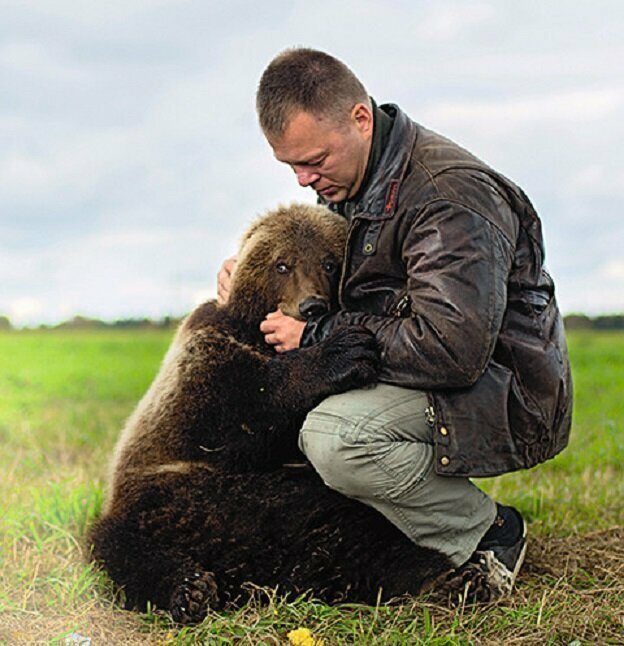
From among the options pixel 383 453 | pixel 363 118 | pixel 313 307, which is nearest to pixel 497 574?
pixel 383 453

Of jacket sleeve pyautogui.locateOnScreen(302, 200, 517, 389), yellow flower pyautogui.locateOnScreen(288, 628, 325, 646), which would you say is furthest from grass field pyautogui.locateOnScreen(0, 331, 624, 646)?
jacket sleeve pyautogui.locateOnScreen(302, 200, 517, 389)

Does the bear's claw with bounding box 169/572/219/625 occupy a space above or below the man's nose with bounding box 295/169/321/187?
below

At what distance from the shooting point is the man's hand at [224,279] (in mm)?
4849

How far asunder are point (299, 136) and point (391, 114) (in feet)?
1.98

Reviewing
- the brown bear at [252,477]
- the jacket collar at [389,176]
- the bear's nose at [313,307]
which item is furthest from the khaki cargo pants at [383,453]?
the jacket collar at [389,176]

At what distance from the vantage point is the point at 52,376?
1455 centimetres

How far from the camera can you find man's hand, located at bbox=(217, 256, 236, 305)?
15.9ft

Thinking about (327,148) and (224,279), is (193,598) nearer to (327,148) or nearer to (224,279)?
(224,279)

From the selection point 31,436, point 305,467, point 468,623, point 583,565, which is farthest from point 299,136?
point 31,436

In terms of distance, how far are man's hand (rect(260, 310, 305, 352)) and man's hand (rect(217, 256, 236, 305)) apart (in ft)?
1.09

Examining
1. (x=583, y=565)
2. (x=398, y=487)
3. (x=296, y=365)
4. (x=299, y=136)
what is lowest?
(x=583, y=565)

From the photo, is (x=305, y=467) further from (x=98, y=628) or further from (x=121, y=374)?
(x=121, y=374)

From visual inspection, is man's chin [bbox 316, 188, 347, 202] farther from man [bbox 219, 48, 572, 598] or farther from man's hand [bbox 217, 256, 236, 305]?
man's hand [bbox 217, 256, 236, 305]

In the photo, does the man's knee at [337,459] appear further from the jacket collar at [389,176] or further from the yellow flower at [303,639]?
the jacket collar at [389,176]
